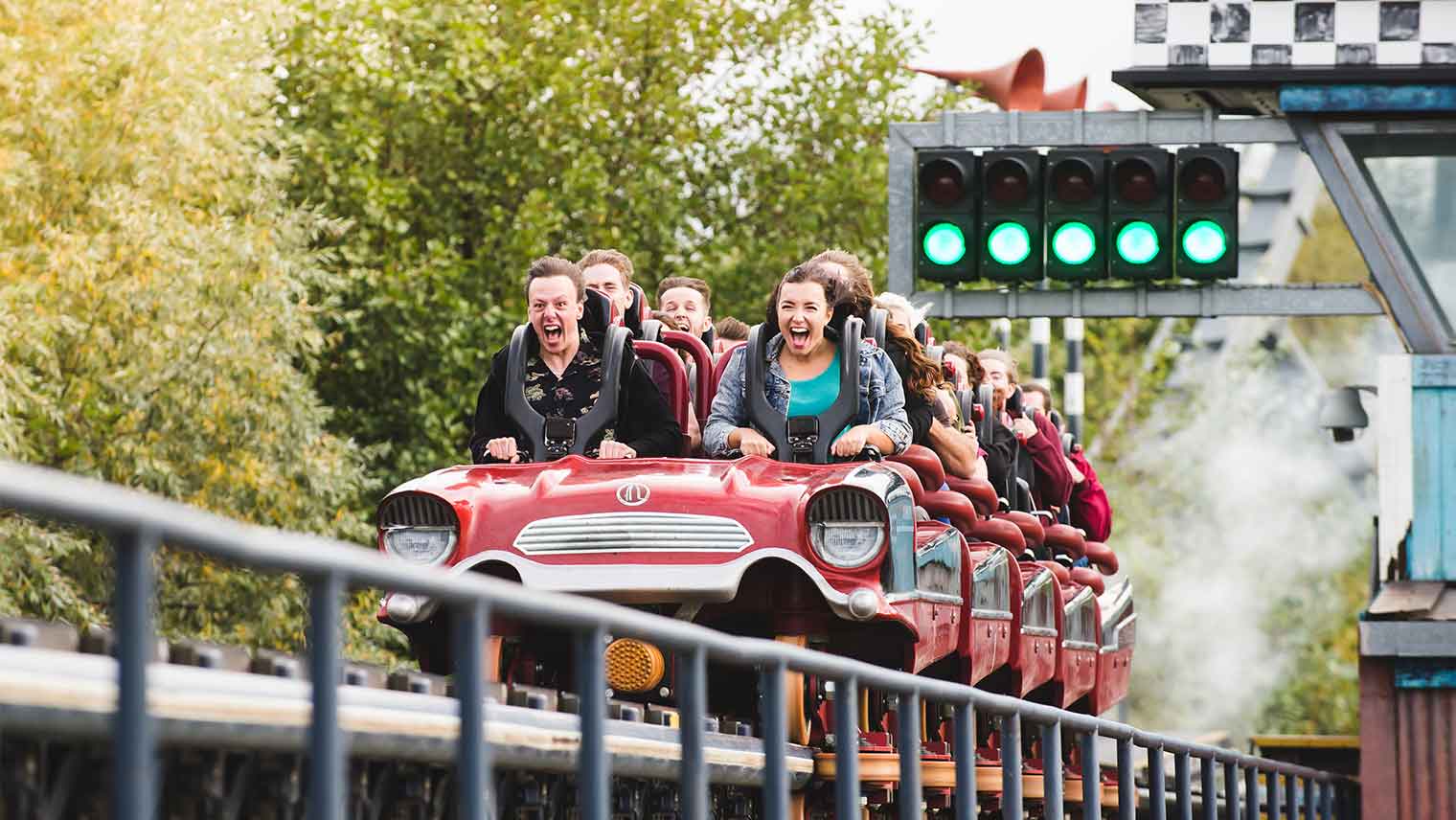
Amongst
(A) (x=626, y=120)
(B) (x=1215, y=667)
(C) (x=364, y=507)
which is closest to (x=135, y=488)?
(C) (x=364, y=507)

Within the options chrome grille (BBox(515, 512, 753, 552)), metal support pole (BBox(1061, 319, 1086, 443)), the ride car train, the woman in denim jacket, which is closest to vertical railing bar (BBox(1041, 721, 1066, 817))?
the ride car train

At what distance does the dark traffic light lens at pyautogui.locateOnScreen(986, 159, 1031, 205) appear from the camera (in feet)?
40.4

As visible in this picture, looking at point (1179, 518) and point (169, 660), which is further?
point (1179, 518)

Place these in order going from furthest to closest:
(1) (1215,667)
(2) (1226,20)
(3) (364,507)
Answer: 1. (1) (1215,667)
2. (3) (364,507)
3. (2) (1226,20)

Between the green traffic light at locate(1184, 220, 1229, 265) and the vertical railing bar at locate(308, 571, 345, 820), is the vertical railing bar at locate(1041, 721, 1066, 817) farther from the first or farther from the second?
the green traffic light at locate(1184, 220, 1229, 265)

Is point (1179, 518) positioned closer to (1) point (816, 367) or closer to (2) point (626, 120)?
(2) point (626, 120)

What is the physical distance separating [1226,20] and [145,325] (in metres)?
11.0

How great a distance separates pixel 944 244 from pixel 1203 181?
1122 mm

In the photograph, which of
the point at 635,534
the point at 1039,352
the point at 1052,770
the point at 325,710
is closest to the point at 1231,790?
the point at 1052,770

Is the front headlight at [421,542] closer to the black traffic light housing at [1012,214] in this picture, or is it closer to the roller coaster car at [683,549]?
the roller coaster car at [683,549]

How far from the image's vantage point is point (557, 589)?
7.89 metres

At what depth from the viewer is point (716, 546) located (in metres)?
7.84

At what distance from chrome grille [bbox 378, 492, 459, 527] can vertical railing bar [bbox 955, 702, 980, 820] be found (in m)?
1.64

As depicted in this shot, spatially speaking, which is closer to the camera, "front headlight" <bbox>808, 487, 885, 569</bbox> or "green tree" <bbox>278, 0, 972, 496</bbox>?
"front headlight" <bbox>808, 487, 885, 569</bbox>
